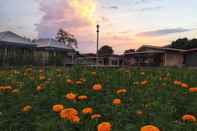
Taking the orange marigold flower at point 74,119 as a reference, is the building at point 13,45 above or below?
above

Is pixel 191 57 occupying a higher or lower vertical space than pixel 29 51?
lower

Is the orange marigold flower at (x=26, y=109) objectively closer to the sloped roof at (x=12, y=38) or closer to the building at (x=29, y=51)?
the building at (x=29, y=51)

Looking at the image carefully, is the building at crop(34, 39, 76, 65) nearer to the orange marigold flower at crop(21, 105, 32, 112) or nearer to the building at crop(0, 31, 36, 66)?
the building at crop(0, 31, 36, 66)

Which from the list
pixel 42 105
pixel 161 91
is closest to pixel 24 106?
pixel 42 105

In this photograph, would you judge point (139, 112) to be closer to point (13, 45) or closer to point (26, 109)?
point (26, 109)

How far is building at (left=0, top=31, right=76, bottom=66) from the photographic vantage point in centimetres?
2608

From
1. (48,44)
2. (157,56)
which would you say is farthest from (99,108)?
(157,56)

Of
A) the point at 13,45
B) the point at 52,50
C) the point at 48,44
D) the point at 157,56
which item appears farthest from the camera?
the point at 157,56

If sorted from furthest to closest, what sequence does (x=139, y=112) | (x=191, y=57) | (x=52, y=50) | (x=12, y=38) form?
(x=191, y=57) < (x=52, y=50) < (x=12, y=38) < (x=139, y=112)

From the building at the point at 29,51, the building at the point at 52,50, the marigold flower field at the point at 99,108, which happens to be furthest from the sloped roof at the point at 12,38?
the marigold flower field at the point at 99,108

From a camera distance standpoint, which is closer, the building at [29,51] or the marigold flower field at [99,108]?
the marigold flower field at [99,108]

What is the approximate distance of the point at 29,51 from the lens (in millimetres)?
→ 34406

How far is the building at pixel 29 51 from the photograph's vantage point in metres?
26.1

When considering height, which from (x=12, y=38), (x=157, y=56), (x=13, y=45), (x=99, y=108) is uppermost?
(x=12, y=38)
